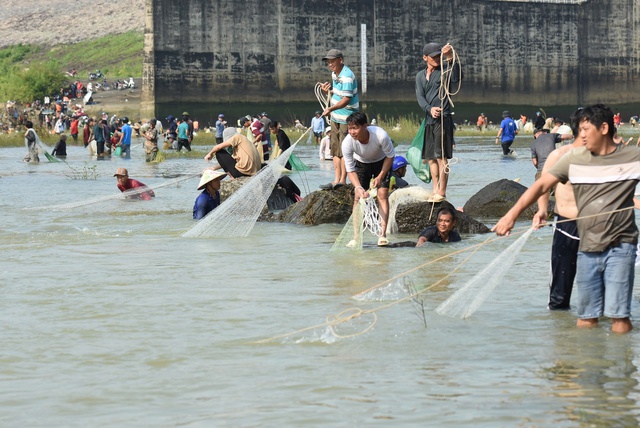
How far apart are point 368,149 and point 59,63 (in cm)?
7856

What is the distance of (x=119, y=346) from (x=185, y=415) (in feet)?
5.27

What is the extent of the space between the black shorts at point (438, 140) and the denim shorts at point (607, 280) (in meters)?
5.16

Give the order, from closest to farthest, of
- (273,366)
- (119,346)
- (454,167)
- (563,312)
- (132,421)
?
(132,421), (273,366), (119,346), (563,312), (454,167)

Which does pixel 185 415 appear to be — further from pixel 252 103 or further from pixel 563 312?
pixel 252 103

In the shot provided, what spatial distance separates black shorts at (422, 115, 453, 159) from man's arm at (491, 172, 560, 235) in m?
5.33

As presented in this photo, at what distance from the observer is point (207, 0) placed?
51000mm

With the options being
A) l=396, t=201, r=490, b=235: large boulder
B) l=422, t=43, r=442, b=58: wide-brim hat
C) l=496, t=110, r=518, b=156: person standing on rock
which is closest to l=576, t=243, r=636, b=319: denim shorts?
l=422, t=43, r=442, b=58: wide-brim hat

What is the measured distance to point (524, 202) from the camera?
6316 mm

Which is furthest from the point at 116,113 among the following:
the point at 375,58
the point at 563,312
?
the point at 563,312

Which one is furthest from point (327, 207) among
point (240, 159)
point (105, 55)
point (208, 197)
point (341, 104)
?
point (105, 55)

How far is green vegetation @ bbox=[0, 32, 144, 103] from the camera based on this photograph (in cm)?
6631

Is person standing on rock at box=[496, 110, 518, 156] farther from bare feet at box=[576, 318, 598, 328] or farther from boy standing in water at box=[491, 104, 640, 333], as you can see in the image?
boy standing in water at box=[491, 104, 640, 333]

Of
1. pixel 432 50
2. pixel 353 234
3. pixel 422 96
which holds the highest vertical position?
pixel 432 50

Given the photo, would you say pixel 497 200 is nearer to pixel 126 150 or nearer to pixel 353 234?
pixel 353 234
